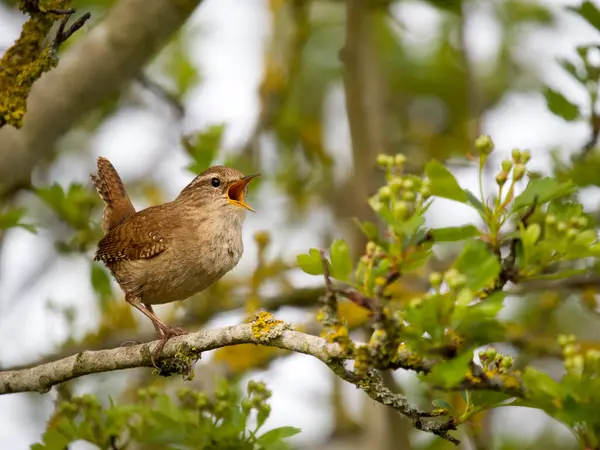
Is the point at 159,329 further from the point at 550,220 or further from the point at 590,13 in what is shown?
the point at 590,13

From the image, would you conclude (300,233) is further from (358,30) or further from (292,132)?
(358,30)

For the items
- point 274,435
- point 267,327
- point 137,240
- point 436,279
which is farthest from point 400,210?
point 137,240

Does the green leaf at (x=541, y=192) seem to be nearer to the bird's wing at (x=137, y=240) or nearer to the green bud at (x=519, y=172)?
the green bud at (x=519, y=172)

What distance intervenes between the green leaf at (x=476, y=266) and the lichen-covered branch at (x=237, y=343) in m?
0.27

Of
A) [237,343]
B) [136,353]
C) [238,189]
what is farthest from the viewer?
[238,189]

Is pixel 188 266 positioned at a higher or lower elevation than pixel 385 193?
lower

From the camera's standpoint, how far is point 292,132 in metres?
6.67

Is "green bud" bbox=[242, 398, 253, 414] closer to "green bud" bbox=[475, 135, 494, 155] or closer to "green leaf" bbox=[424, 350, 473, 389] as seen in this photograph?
"green leaf" bbox=[424, 350, 473, 389]

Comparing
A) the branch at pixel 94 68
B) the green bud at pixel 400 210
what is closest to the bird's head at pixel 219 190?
the branch at pixel 94 68

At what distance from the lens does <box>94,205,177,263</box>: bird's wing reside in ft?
14.0

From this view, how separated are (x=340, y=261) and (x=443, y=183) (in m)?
0.37

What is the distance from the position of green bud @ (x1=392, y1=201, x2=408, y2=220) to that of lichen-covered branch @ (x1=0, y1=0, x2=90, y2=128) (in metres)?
1.67

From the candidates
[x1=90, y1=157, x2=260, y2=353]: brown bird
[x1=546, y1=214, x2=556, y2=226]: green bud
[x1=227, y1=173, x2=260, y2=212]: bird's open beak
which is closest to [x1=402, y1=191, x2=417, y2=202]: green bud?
[x1=546, y1=214, x2=556, y2=226]: green bud

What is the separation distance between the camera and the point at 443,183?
2.41 meters
